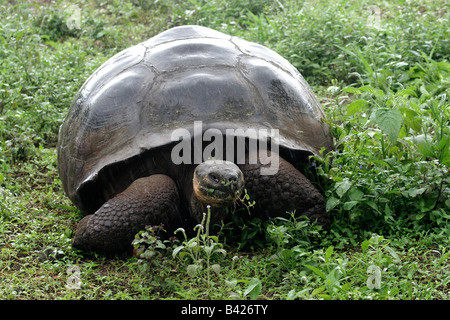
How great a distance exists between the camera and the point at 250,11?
773cm

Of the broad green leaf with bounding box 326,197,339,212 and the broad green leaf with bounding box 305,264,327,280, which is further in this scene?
the broad green leaf with bounding box 326,197,339,212

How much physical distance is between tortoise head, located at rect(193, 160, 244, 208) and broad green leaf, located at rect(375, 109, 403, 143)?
0.86 metres

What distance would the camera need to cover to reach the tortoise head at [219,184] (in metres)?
3.04

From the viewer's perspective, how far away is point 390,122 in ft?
10.9

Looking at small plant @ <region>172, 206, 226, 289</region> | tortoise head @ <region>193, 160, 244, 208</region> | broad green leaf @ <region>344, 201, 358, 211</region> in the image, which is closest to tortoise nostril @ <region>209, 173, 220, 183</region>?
tortoise head @ <region>193, 160, 244, 208</region>

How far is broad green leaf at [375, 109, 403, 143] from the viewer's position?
331 cm

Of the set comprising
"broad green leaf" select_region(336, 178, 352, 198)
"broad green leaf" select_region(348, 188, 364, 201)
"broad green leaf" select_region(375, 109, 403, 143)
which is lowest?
"broad green leaf" select_region(348, 188, 364, 201)

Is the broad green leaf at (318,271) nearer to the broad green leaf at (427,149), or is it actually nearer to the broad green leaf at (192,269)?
the broad green leaf at (192,269)

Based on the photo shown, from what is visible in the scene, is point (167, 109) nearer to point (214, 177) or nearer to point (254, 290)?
point (214, 177)

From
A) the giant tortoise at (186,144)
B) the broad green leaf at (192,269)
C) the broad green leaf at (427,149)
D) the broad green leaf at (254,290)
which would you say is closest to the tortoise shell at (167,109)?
the giant tortoise at (186,144)

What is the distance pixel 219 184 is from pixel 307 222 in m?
0.52

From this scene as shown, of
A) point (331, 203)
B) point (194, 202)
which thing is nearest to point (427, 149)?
point (331, 203)

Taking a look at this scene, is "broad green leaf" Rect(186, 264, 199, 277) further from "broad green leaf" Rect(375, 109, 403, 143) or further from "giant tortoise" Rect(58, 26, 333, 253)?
"broad green leaf" Rect(375, 109, 403, 143)
